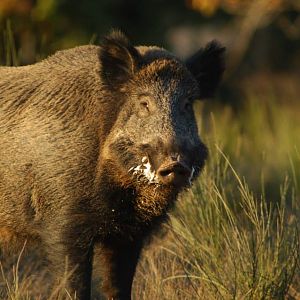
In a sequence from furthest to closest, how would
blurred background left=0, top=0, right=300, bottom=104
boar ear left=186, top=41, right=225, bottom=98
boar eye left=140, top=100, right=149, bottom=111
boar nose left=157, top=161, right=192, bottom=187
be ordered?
blurred background left=0, top=0, right=300, bottom=104 < boar ear left=186, top=41, right=225, bottom=98 < boar eye left=140, top=100, right=149, bottom=111 < boar nose left=157, top=161, right=192, bottom=187

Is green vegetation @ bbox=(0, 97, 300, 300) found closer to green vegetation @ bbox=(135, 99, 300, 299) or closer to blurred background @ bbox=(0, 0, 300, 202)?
green vegetation @ bbox=(135, 99, 300, 299)

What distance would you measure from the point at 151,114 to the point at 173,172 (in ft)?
1.73

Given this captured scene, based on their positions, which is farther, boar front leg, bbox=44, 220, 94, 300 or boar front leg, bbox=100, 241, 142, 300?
boar front leg, bbox=100, 241, 142, 300

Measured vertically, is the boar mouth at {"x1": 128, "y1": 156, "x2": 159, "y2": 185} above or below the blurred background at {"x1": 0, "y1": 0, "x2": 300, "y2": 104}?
above

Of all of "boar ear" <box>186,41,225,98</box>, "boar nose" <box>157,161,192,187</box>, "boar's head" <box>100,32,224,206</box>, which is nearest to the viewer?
"boar nose" <box>157,161,192,187</box>

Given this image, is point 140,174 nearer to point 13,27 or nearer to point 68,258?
point 68,258

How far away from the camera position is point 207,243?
20.5 ft

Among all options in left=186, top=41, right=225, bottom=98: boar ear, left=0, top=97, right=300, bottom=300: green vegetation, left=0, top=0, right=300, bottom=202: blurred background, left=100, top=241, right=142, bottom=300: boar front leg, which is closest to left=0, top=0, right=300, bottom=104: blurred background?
left=0, top=0, right=300, bottom=202: blurred background

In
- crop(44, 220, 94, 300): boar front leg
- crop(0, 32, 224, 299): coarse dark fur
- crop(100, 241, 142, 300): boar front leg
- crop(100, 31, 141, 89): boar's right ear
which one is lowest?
crop(100, 241, 142, 300): boar front leg

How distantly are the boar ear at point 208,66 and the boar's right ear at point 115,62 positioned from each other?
42 centimetres

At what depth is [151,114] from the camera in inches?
213

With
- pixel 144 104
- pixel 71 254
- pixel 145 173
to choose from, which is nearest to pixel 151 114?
pixel 144 104

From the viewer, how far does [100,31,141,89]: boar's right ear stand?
18.6ft

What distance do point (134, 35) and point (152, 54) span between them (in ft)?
25.9
